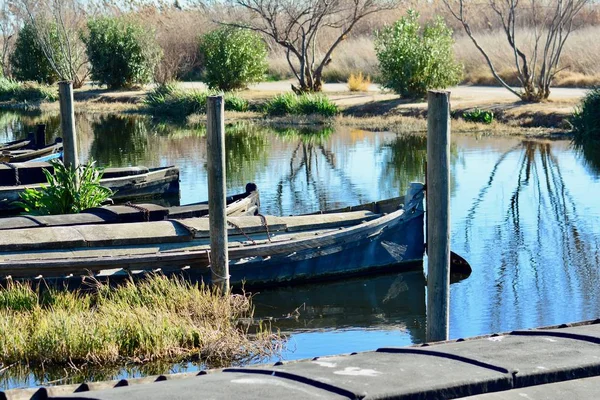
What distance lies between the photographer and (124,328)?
9742mm

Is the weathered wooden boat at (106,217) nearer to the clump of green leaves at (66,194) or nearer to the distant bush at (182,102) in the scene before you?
the clump of green leaves at (66,194)

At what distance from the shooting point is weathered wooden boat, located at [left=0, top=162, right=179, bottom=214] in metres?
17.9

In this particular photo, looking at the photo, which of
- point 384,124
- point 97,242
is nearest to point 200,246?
point 97,242

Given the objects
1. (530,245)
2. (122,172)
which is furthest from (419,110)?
(530,245)

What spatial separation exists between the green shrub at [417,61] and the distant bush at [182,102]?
660 centimetres

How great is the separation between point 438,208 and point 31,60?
46.9 m

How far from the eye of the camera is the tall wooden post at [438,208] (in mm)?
8805

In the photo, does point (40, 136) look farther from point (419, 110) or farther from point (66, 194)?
point (419, 110)

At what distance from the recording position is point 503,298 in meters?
12.7

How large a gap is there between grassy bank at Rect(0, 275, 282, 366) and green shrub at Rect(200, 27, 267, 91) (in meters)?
31.8

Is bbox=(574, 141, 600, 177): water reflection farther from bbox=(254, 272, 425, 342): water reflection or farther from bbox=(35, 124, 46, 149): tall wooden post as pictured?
bbox=(35, 124, 46, 149): tall wooden post

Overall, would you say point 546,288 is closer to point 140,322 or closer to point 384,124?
point 140,322

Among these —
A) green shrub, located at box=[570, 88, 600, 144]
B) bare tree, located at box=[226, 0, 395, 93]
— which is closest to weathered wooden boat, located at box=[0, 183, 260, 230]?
green shrub, located at box=[570, 88, 600, 144]

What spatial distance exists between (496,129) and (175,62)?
78.2ft
